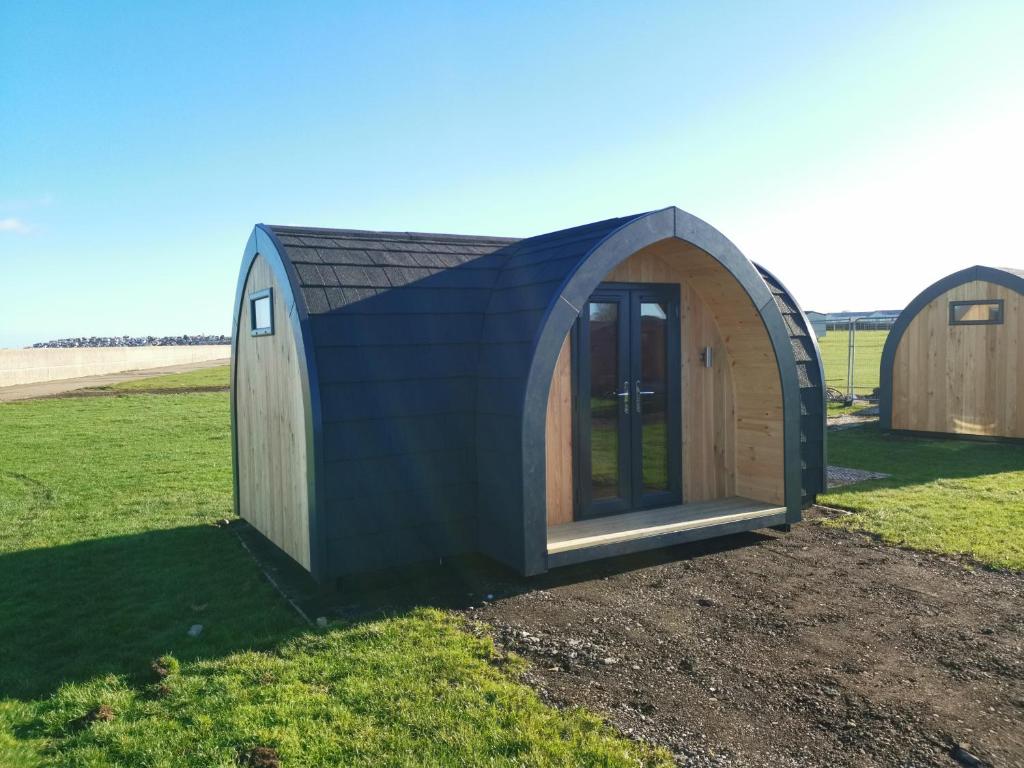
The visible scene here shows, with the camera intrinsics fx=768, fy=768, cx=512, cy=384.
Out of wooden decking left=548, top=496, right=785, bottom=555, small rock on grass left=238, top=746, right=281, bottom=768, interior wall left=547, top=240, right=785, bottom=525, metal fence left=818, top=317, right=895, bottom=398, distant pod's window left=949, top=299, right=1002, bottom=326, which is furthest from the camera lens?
metal fence left=818, top=317, right=895, bottom=398

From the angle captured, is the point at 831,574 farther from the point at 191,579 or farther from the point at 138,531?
the point at 138,531

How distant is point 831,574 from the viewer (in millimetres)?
6328

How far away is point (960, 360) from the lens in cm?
1341

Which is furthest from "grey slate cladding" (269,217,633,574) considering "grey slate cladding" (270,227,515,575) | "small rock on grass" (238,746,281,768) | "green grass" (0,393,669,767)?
"small rock on grass" (238,746,281,768)

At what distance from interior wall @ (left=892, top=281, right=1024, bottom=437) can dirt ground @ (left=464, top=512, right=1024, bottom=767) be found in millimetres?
7711

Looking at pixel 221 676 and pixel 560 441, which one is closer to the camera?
pixel 221 676

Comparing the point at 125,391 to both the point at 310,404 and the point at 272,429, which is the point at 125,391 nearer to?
the point at 272,429

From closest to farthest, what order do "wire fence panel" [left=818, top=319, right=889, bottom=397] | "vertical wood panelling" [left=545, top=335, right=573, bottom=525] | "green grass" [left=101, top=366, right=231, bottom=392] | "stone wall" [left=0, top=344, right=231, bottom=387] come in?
"vertical wood panelling" [left=545, top=335, right=573, bottom=525]
"wire fence panel" [left=818, top=319, right=889, bottom=397]
"green grass" [left=101, top=366, right=231, bottom=392]
"stone wall" [left=0, top=344, right=231, bottom=387]

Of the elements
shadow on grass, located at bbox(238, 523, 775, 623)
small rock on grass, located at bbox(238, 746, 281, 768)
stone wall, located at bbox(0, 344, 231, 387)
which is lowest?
small rock on grass, located at bbox(238, 746, 281, 768)

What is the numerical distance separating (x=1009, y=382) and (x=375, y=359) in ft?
37.7

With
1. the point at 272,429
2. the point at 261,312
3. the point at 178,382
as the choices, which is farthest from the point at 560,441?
the point at 178,382

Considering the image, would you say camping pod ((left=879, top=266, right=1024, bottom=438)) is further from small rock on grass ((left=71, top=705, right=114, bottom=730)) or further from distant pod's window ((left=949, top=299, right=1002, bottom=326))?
small rock on grass ((left=71, top=705, right=114, bottom=730))

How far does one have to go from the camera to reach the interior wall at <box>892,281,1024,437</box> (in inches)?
504

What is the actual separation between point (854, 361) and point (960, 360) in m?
20.2
